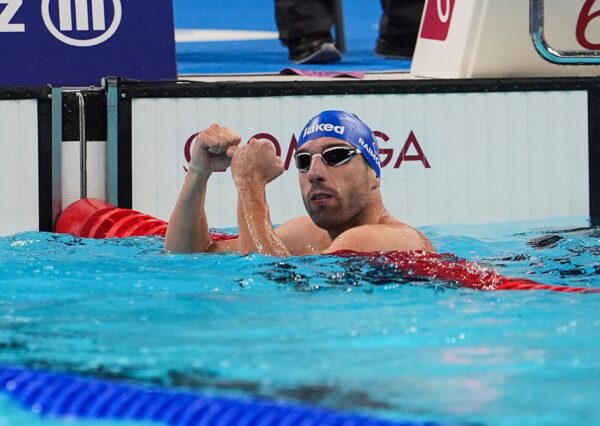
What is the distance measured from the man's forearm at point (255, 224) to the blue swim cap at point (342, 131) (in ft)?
0.83

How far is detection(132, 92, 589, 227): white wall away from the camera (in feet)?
16.0

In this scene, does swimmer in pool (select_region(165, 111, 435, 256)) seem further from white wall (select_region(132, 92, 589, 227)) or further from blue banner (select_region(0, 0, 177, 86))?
blue banner (select_region(0, 0, 177, 86))

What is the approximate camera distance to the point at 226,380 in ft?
7.84

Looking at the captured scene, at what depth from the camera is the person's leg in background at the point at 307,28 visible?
6.66 metres

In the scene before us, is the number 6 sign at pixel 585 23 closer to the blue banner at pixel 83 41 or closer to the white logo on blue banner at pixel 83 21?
the blue banner at pixel 83 41

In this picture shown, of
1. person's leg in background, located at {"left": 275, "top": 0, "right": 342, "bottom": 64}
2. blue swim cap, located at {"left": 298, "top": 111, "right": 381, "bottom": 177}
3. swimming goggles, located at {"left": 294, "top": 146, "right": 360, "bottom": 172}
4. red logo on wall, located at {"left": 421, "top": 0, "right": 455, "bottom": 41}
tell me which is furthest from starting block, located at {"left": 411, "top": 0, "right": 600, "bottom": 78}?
swimming goggles, located at {"left": 294, "top": 146, "right": 360, "bottom": 172}

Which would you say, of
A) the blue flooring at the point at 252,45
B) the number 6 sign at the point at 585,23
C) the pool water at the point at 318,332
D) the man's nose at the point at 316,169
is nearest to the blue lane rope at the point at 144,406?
the pool water at the point at 318,332

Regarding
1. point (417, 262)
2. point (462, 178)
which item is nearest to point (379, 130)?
point (462, 178)

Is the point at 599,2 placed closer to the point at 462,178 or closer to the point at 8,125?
the point at 462,178

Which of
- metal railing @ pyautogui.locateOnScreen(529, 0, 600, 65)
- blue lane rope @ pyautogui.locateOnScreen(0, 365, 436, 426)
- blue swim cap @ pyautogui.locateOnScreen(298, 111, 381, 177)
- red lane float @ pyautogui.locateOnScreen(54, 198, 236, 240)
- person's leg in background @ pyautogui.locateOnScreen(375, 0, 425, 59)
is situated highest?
person's leg in background @ pyautogui.locateOnScreen(375, 0, 425, 59)

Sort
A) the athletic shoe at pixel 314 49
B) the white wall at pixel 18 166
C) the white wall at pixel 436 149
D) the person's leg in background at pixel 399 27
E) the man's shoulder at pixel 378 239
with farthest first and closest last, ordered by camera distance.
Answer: the person's leg in background at pixel 399 27 → the athletic shoe at pixel 314 49 → the white wall at pixel 436 149 → the white wall at pixel 18 166 → the man's shoulder at pixel 378 239

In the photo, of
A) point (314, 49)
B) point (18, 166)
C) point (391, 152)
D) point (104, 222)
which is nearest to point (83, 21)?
point (18, 166)

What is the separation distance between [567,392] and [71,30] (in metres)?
3.21

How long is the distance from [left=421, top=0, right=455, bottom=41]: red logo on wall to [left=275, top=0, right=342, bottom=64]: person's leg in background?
3.16ft
